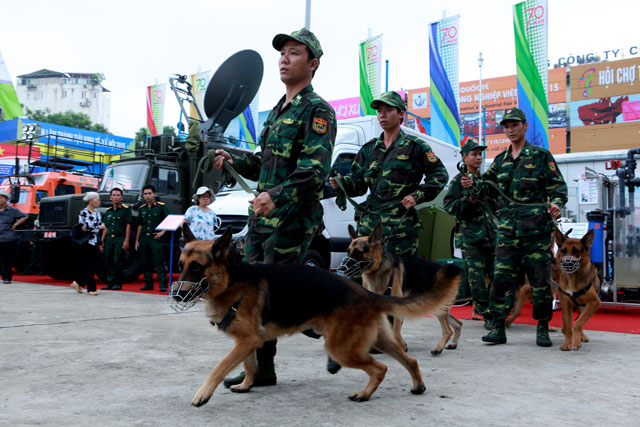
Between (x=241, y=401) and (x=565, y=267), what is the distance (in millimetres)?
3479

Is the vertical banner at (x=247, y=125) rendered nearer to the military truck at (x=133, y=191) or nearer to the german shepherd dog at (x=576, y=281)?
the military truck at (x=133, y=191)

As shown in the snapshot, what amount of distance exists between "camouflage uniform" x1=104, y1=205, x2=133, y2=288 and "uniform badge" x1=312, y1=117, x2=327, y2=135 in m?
7.35

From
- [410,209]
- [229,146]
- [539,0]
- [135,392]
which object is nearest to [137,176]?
[229,146]

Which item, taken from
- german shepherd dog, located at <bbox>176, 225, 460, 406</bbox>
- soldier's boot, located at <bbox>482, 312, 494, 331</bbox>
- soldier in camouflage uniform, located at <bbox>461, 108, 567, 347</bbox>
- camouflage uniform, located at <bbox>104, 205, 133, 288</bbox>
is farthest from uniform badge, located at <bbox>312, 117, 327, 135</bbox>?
camouflage uniform, located at <bbox>104, 205, 133, 288</bbox>

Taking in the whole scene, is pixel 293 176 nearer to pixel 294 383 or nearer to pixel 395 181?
pixel 294 383

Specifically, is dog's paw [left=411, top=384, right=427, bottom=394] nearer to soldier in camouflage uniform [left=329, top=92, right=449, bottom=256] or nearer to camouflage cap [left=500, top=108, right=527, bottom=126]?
soldier in camouflage uniform [left=329, top=92, right=449, bottom=256]

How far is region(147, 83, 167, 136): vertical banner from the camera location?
108 feet

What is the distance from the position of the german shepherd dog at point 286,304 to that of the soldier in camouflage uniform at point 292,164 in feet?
1.04

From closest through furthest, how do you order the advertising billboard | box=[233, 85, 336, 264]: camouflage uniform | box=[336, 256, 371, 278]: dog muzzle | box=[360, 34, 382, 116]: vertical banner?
box=[233, 85, 336, 264]: camouflage uniform
box=[336, 256, 371, 278]: dog muzzle
box=[360, 34, 382, 116]: vertical banner
the advertising billboard

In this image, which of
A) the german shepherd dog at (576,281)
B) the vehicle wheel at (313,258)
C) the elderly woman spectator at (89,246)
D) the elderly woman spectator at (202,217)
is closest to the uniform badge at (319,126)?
the german shepherd dog at (576,281)

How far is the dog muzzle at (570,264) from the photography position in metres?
5.10

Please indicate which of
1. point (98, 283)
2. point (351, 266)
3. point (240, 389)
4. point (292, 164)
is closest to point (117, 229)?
point (98, 283)

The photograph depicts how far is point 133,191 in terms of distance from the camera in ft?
35.8

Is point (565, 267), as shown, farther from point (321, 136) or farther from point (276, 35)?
point (276, 35)
